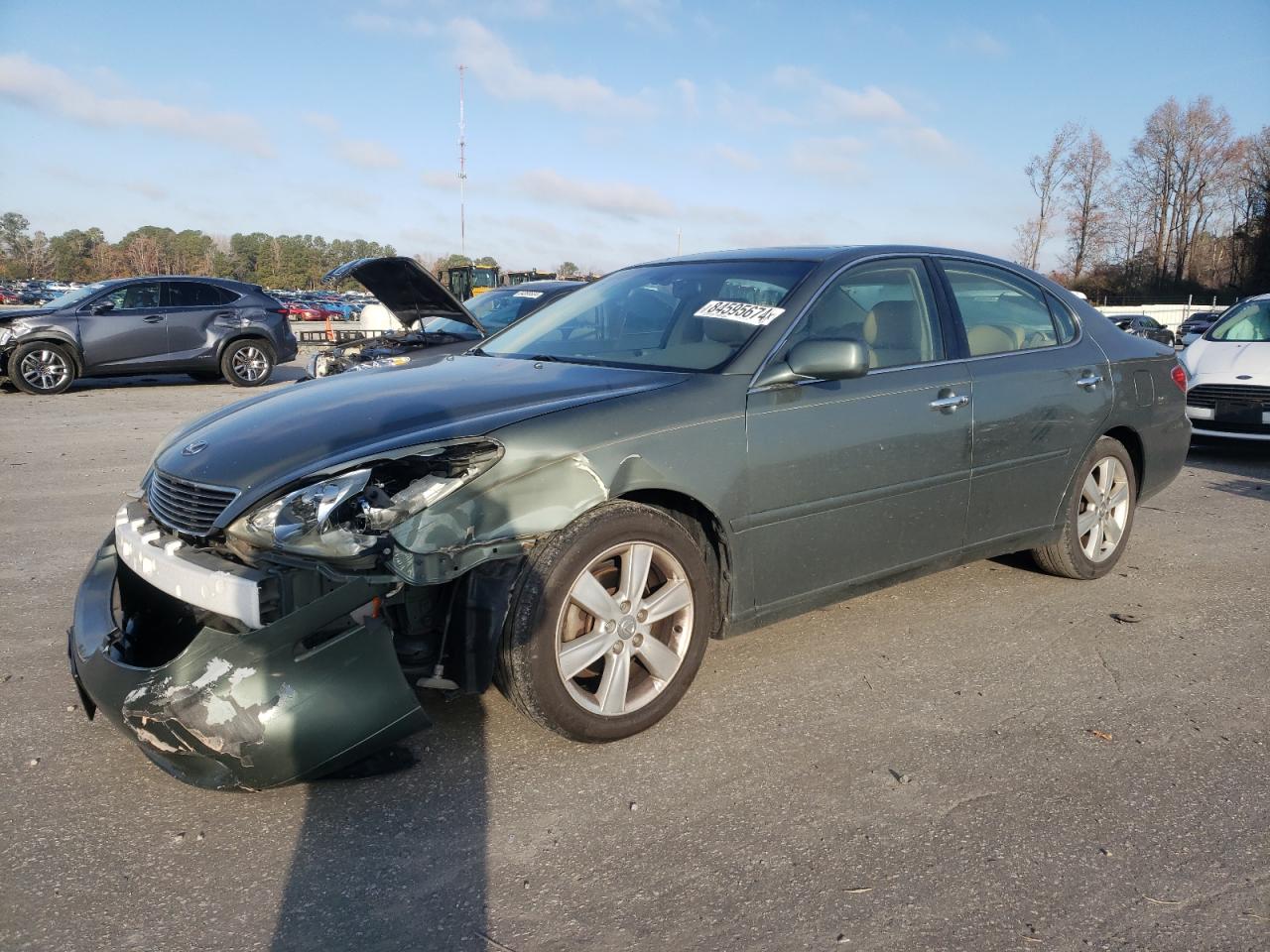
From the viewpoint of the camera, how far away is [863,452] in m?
3.70

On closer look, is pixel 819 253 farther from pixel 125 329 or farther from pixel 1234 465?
pixel 125 329

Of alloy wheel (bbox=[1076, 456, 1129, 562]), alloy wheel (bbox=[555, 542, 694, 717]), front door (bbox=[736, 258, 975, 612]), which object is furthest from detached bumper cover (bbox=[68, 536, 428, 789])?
alloy wheel (bbox=[1076, 456, 1129, 562])

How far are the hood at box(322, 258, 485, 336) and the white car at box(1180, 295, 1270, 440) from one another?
641cm

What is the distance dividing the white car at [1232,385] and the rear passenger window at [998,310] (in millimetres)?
4683

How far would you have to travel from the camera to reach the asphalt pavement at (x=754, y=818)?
2271 millimetres

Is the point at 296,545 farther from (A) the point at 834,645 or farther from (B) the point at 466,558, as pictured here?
(A) the point at 834,645

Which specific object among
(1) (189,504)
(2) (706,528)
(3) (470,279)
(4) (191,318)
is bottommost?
(2) (706,528)

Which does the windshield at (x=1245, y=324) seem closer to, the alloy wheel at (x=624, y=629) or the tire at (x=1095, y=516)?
the tire at (x=1095, y=516)

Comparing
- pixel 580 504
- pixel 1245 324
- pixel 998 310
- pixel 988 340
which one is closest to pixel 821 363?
pixel 580 504

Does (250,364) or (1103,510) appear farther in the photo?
(250,364)

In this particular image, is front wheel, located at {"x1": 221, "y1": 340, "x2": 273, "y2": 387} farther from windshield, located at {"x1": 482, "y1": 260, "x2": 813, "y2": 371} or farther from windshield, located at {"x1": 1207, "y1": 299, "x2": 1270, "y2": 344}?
windshield, located at {"x1": 1207, "y1": 299, "x2": 1270, "y2": 344}

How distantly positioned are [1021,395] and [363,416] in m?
2.82

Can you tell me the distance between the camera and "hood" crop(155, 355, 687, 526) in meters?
2.91

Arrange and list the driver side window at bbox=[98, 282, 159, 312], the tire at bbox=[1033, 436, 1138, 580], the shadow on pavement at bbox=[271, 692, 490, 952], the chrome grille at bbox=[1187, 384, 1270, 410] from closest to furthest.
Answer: the shadow on pavement at bbox=[271, 692, 490, 952] → the tire at bbox=[1033, 436, 1138, 580] → the chrome grille at bbox=[1187, 384, 1270, 410] → the driver side window at bbox=[98, 282, 159, 312]
